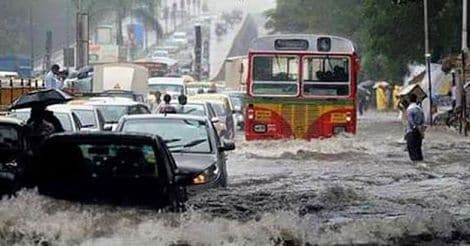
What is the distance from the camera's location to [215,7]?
140 meters

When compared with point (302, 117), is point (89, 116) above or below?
above

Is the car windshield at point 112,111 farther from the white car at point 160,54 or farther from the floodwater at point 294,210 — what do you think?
the white car at point 160,54

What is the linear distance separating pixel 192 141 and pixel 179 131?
499 mm

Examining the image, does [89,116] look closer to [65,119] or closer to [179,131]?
[65,119]

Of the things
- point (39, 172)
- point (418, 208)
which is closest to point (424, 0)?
point (418, 208)

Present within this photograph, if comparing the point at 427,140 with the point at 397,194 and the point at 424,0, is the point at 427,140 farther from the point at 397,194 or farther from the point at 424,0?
the point at 397,194

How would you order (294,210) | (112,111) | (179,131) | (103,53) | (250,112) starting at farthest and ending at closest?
(103,53)
(250,112)
(112,111)
(179,131)
(294,210)

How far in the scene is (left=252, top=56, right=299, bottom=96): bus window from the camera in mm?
27656

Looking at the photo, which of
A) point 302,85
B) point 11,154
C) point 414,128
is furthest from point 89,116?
point 11,154

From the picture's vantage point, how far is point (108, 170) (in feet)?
36.7

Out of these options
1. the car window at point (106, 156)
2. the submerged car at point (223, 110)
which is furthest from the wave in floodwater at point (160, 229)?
the submerged car at point (223, 110)

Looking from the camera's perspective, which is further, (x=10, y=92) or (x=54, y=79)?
(x=54, y=79)

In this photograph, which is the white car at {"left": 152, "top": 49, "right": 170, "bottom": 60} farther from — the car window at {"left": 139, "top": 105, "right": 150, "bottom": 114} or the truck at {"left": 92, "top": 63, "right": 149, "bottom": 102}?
the car window at {"left": 139, "top": 105, "right": 150, "bottom": 114}

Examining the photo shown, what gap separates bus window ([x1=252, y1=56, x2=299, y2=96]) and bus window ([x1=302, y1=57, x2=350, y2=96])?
265mm
